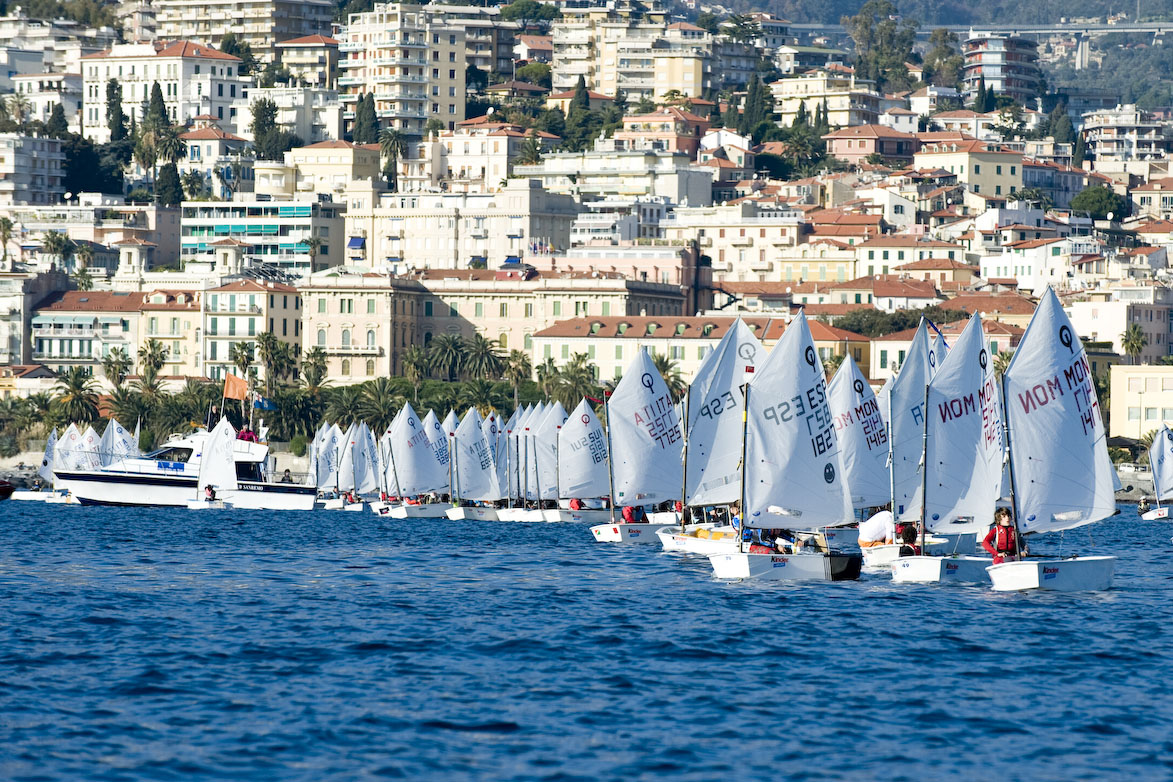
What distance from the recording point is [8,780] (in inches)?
1208

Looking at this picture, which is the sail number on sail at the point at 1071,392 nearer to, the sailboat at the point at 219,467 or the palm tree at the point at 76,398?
the sailboat at the point at 219,467

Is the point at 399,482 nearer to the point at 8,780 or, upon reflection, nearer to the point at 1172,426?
the point at 1172,426

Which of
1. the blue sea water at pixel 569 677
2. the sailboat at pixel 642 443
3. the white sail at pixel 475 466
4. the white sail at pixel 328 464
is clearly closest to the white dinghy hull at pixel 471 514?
the white sail at pixel 475 466

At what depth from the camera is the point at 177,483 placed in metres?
109

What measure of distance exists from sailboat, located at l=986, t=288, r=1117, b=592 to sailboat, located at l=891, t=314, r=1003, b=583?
9.73ft

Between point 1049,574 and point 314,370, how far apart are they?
127584 mm

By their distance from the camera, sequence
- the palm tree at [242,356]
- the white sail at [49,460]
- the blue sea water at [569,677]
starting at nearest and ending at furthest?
the blue sea water at [569,677], the white sail at [49,460], the palm tree at [242,356]

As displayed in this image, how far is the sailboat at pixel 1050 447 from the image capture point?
49.8 metres

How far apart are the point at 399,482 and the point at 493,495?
18.7 ft

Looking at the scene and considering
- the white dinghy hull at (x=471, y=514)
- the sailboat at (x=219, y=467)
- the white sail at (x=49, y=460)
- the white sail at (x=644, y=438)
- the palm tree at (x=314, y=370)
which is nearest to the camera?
the white sail at (x=644, y=438)

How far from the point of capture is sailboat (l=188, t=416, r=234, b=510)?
10819 cm

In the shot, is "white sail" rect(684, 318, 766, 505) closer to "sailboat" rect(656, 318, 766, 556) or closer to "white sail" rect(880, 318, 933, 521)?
"sailboat" rect(656, 318, 766, 556)

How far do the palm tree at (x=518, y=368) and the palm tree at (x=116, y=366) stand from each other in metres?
28.7

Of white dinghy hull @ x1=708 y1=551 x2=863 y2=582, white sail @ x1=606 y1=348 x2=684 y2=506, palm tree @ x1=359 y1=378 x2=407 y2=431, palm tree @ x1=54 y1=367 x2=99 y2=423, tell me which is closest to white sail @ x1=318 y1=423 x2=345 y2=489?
palm tree @ x1=359 y1=378 x2=407 y2=431
